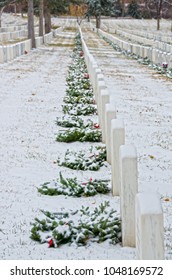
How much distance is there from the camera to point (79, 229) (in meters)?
5.61

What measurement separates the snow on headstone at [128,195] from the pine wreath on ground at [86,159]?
2.58m

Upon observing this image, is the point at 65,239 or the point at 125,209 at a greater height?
the point at 125,209

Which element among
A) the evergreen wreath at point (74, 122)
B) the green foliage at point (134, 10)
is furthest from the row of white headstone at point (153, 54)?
the green foliage at point (134, 10)

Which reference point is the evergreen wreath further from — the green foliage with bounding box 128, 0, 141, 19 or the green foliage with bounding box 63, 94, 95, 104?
the green foliage with bounding box 128, 0, 141, 19

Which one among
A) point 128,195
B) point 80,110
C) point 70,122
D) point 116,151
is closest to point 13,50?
point 80,110

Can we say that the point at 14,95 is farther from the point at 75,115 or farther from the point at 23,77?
the point at 23,77

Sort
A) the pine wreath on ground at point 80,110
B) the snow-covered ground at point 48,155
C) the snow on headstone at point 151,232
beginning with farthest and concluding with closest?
1. the pine wreath on ground at point 80,110
2. the snow-covered ground at point 48,155
3. the snow on headstone at point 151,232

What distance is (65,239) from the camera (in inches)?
217

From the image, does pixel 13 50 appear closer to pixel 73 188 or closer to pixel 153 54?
pixel 153 54

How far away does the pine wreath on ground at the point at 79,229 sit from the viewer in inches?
216

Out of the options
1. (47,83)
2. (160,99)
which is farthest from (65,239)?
(47,83)

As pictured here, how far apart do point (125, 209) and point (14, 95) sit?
1102cm

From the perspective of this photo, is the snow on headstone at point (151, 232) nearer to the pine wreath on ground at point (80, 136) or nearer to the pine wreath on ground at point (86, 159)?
the pine wreath on ground at point (86, 159)

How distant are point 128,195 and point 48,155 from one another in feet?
12.1
